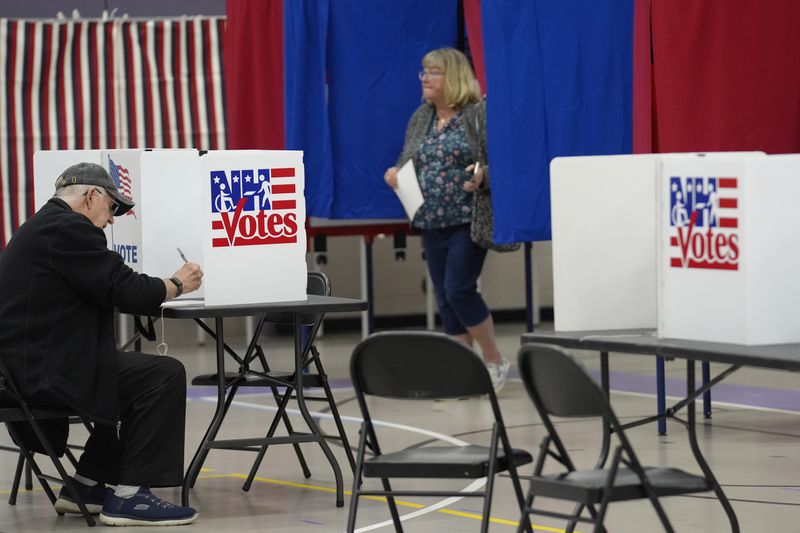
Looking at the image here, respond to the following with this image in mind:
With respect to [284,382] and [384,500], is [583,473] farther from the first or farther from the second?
[284,382]

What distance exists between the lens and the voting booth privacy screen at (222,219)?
16.6 ft

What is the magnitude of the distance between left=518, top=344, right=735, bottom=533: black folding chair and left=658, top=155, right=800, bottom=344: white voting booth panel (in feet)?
1.43

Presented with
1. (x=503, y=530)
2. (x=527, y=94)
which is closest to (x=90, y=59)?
(x=527, y=94)

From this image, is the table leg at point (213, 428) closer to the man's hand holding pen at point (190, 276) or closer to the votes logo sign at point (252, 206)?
the man's hand holding pen at point (190, 276)

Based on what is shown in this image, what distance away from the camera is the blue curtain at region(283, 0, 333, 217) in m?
7.74

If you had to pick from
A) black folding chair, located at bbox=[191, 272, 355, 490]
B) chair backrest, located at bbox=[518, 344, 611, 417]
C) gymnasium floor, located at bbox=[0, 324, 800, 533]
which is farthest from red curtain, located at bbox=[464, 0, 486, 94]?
chair backrest, located at bbox=[518, 344, 611, 417]

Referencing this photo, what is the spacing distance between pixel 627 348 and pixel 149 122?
21.2 ft

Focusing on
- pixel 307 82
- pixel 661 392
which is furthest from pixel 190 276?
pixel 307 82

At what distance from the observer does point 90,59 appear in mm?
9773

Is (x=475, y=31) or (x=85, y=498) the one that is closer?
(x=85, y=498)

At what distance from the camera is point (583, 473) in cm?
367

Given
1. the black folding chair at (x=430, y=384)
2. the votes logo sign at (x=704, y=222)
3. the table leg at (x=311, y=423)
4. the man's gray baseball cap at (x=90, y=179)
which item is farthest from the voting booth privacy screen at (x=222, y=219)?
the votes logo sign at (x=704, y=222)

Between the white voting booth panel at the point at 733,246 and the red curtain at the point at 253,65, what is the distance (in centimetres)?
447

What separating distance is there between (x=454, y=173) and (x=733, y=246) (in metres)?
3.61
